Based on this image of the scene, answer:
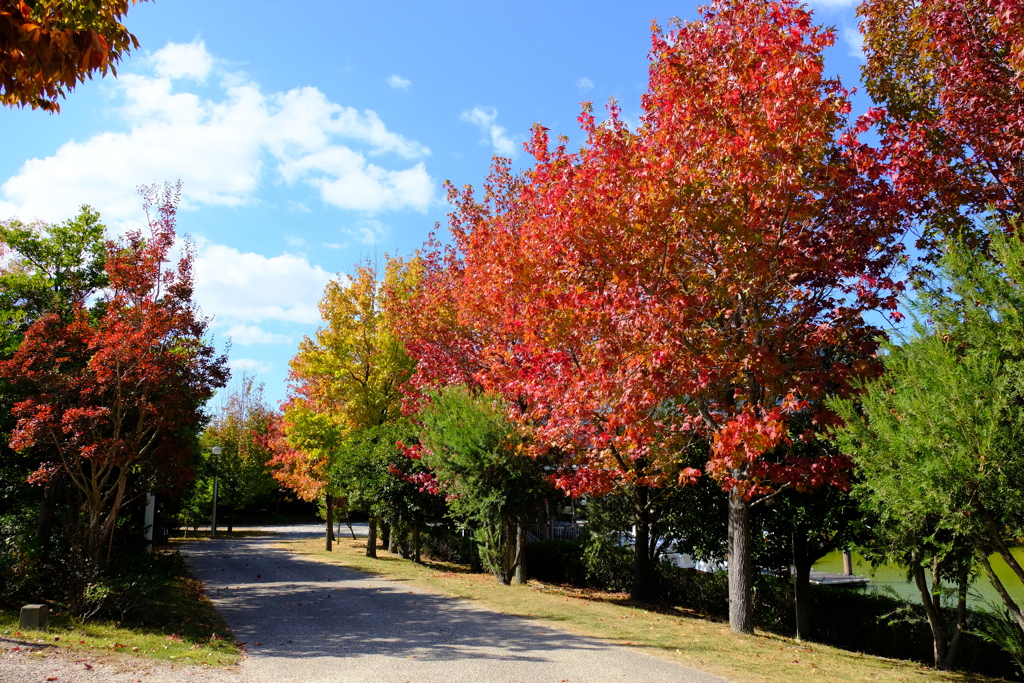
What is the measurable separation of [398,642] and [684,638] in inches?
158

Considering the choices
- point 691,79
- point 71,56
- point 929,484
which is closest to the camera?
point 71,56

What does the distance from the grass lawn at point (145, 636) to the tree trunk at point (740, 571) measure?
7.23 meters

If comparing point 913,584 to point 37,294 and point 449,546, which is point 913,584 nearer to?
point 449,546

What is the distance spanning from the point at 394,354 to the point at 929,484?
1807cm

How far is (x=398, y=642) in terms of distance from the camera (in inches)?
348

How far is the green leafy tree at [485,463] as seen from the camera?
14211 mm

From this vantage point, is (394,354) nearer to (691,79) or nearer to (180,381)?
(180,381)

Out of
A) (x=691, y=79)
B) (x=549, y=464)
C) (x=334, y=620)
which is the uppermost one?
(x=691, y=79)

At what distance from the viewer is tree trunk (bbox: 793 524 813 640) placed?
1152 cm

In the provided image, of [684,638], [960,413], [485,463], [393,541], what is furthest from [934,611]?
[393,541]

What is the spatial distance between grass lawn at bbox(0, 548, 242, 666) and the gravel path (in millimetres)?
339

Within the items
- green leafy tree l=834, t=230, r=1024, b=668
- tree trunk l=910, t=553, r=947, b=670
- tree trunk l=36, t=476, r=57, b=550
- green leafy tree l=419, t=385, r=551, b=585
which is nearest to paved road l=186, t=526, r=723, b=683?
green leafy tree l=419, t=385, r=551, b=585

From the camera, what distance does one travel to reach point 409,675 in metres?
7.10

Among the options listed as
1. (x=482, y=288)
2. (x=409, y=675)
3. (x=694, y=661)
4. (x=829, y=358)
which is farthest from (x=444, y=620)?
(x=829, y=358)
